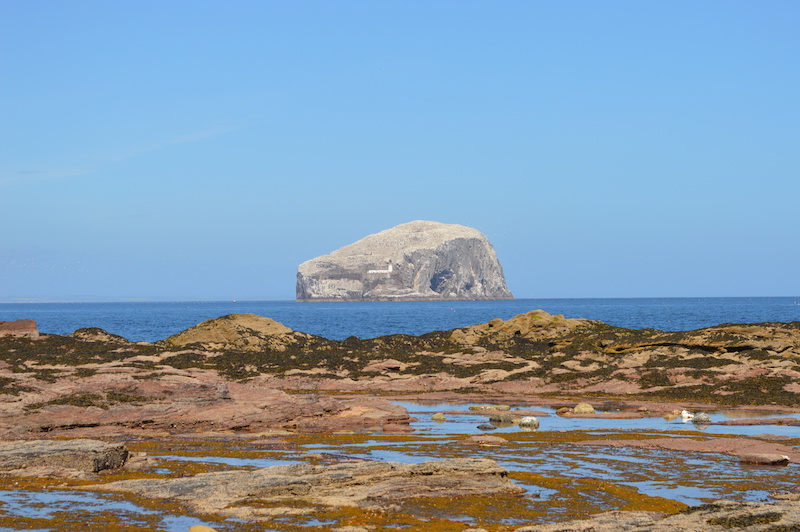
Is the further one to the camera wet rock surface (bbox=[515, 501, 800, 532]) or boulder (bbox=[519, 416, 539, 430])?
boulder (bbox=[519, 416, 539, 430])

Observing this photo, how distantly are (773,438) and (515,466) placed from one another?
8.13m

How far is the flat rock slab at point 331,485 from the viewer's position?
1370cm

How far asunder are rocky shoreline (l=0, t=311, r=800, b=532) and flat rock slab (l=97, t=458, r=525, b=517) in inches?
1.7

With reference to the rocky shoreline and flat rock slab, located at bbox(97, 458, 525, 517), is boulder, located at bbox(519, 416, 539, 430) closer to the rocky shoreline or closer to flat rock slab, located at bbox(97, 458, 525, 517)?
the rocky shoreline

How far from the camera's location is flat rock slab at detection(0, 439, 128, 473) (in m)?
16.1

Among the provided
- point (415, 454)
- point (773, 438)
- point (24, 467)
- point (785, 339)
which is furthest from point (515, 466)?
point (785, 339)

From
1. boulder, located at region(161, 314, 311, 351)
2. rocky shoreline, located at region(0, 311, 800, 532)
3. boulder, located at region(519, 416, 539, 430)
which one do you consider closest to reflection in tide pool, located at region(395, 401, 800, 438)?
boulder, located at region(519, 416, 539, 430)

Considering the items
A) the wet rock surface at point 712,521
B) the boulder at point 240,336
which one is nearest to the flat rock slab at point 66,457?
the wet rock surface at point 712,521

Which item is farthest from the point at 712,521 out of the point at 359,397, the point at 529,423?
the point at 359,397

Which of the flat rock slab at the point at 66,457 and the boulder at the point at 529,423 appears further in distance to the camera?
the boulder at the point at 529,423

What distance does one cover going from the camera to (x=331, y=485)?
14.4 metres

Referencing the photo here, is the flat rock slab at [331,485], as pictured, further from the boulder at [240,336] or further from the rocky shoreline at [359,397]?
the boulder at [240,336]

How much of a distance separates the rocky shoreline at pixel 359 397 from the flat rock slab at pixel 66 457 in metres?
0.03

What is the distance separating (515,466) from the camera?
17.3 meters
